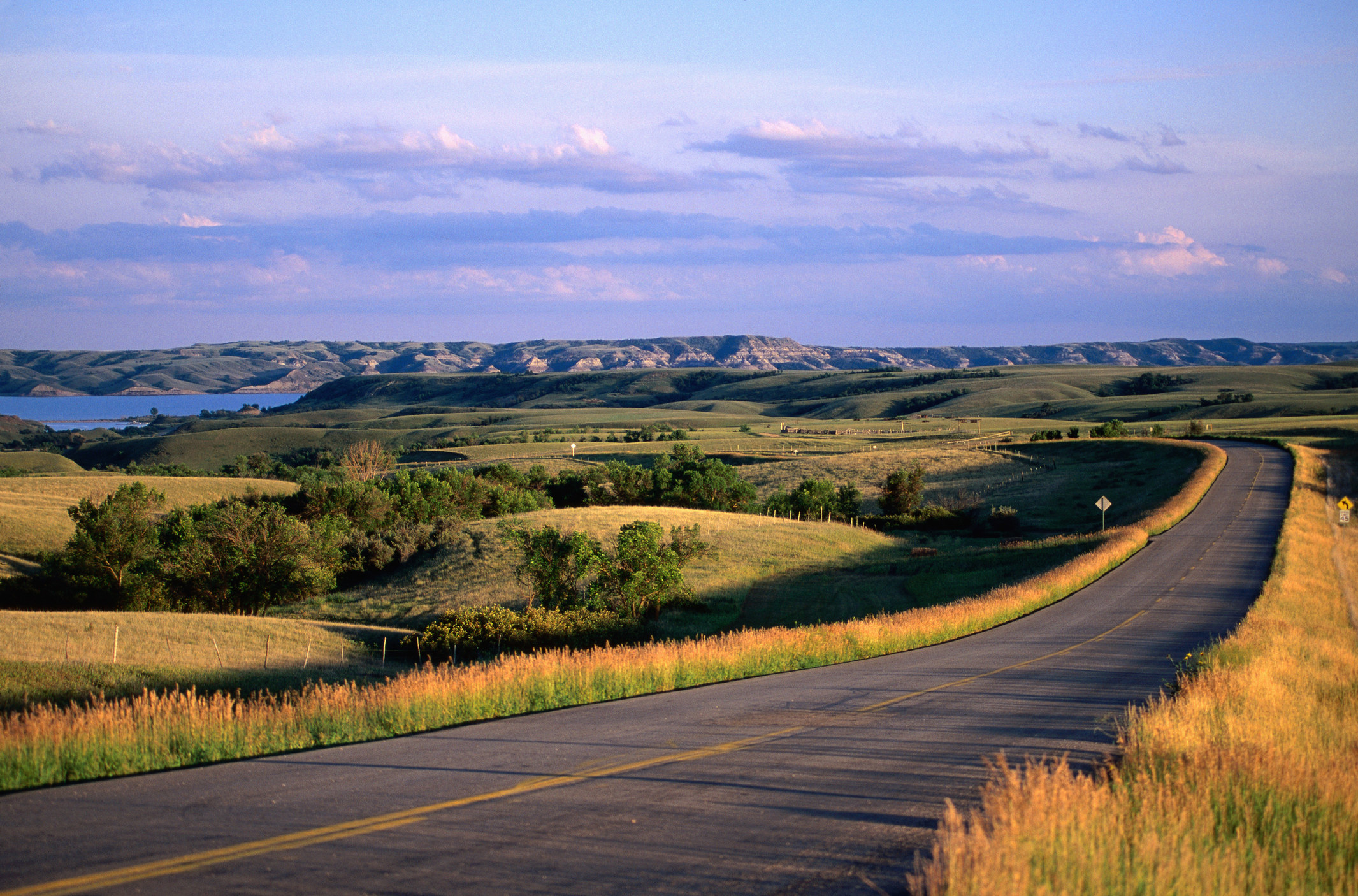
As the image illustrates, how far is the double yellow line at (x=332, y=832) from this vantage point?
20.2 feet

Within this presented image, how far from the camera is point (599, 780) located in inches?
360

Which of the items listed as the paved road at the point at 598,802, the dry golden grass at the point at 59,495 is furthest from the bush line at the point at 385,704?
the dry golden grass at the point at 59,495

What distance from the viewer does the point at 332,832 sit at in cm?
733

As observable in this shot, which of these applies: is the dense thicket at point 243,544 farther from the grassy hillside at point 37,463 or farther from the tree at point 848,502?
the grassy hillside at point 37,463

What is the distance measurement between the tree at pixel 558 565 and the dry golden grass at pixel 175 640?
23.4 feet

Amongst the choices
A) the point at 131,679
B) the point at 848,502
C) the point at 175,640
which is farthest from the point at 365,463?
the point at 131,679

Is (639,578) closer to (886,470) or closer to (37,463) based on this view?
(886,470)

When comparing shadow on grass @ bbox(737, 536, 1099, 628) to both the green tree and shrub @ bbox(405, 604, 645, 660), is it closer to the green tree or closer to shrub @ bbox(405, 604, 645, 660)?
shrub @ bbox(405, 604, 645, 660)

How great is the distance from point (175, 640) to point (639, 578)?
1648 centimetres

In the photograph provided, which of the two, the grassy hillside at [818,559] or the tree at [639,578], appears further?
the grassy hillside at [818,559]

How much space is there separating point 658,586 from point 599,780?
2945 centimetres

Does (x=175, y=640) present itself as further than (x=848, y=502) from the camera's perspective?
No

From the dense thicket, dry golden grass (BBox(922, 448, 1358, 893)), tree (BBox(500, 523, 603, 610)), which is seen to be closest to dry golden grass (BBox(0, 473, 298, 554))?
the dense thicket

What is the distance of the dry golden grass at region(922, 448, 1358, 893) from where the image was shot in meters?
5.87
